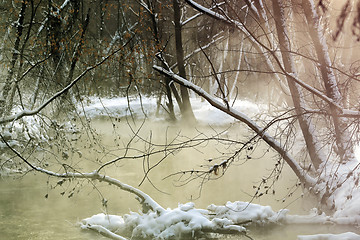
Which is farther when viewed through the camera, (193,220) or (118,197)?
(118,197)

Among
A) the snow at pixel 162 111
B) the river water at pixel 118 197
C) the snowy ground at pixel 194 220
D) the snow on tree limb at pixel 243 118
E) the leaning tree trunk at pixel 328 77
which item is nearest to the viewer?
the snow on tree limb at pixel 243 118

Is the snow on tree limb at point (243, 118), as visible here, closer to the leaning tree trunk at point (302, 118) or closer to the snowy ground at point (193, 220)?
the leaning tree trunk at point (302, 118)

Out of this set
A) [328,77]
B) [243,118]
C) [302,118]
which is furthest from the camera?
[302,118]

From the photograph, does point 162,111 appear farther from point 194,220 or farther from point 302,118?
point 194,220

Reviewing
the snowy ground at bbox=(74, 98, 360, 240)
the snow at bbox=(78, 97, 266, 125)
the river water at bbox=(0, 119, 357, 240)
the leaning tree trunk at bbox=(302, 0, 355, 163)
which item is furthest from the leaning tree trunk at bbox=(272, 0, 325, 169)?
the snow at bbox=(78, 97, 266, 125)

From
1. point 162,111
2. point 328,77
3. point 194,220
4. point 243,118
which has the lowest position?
point 194,220

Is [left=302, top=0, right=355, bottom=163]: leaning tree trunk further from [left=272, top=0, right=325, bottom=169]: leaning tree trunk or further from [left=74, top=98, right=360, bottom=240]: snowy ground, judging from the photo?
[left=74, top=98, right=360, bottom=240]: snowy ground

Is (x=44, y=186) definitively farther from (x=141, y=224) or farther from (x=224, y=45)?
(x=224, y=45)

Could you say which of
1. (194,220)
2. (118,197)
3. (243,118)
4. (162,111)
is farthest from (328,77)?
(162,111)

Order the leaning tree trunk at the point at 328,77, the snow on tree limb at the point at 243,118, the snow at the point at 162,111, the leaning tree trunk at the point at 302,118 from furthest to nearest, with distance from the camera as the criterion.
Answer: the snow at the point at 162,111 → the leaning tree trunk at the point at 302,118 → the leaning tree trunk at the point at 328,77 → the snow on tree limb at the point at 243,118

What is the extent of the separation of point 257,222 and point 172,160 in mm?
6675

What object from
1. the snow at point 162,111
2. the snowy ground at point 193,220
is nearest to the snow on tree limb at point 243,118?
the snowy ground at point 193,220

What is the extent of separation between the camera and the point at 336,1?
1028 centimetres

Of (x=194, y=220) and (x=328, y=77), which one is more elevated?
(x=328, y=77)
